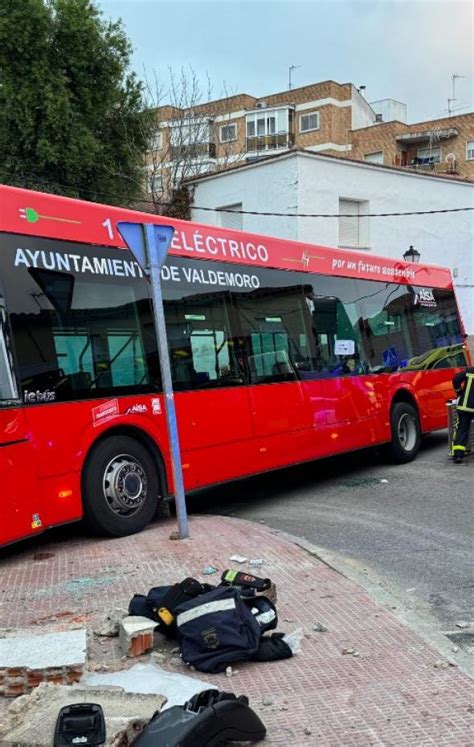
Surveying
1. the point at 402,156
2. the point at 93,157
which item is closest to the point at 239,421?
the point at 93,157

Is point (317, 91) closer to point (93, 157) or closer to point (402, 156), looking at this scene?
point (402, 156)

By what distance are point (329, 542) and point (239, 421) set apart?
1.80 m

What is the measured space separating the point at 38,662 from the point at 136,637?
555 millimetres

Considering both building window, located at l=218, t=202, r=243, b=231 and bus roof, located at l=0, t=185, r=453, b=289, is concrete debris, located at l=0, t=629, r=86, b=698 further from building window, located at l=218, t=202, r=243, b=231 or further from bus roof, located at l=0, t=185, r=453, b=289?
building window, located at l=218, t=202, r=243, b=231

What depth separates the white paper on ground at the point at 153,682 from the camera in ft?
10.2

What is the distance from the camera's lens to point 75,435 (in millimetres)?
5770

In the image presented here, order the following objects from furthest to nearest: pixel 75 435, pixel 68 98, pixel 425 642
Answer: pixel 68 98, pixel 75 435, pixel 425 642

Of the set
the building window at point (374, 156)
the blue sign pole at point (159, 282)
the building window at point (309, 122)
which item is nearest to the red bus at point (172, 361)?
the blue sign pole at point (159, 282)

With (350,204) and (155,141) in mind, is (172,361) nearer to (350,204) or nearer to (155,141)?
(350,204)

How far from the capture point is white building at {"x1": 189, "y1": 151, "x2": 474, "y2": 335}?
21.2 metres

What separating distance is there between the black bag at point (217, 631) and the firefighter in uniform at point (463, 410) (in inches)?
297

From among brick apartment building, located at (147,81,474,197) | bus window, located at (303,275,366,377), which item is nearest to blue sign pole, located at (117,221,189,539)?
bus window, located at (303,275,366,377)

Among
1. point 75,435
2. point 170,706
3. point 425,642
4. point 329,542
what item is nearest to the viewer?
point 170,706

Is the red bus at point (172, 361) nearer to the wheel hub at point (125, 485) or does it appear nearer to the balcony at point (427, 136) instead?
the wheel hub at point (125, 485)
